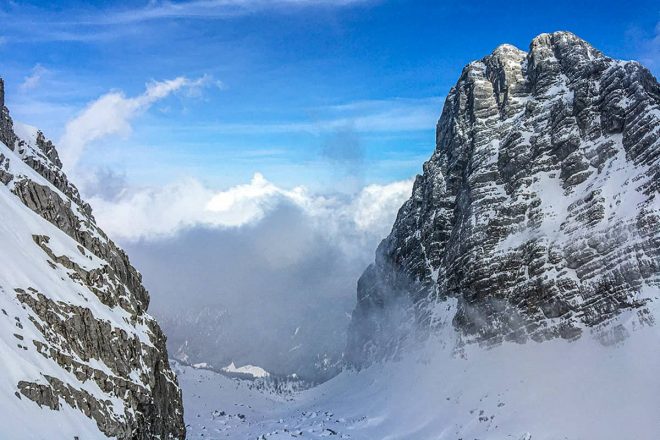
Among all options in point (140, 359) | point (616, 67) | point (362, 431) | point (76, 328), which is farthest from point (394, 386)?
point (76, 328)

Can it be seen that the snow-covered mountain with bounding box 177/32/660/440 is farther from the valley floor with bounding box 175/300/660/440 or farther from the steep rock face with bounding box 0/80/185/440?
the steep rock face with bounding box 0/80/185/440

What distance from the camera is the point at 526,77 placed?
17900 centimetres

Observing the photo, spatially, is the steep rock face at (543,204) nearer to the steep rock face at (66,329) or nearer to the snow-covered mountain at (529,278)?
the snow-covered mountain at (529,278)

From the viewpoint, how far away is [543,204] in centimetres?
14125

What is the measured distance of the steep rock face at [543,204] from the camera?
115 metres

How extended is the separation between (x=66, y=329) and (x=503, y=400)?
86692 millimetres

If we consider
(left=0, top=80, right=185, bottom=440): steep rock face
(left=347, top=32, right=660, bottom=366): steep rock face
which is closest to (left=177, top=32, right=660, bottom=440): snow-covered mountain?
(left=347, top=32, right=660, bottom=366): steep rock face

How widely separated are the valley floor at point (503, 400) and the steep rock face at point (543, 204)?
16.7ft

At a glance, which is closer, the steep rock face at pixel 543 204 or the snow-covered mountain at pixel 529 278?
the snow-covered mountain at pixel 529 278

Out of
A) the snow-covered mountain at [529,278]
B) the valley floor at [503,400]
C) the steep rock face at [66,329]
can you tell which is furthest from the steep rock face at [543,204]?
the steep rock face at [66,329]

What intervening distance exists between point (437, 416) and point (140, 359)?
264ft

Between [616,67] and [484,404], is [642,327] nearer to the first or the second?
[484,404]

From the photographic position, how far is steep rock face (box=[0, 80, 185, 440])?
142ft

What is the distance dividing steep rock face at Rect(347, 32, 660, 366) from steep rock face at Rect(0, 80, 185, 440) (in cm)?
8170
